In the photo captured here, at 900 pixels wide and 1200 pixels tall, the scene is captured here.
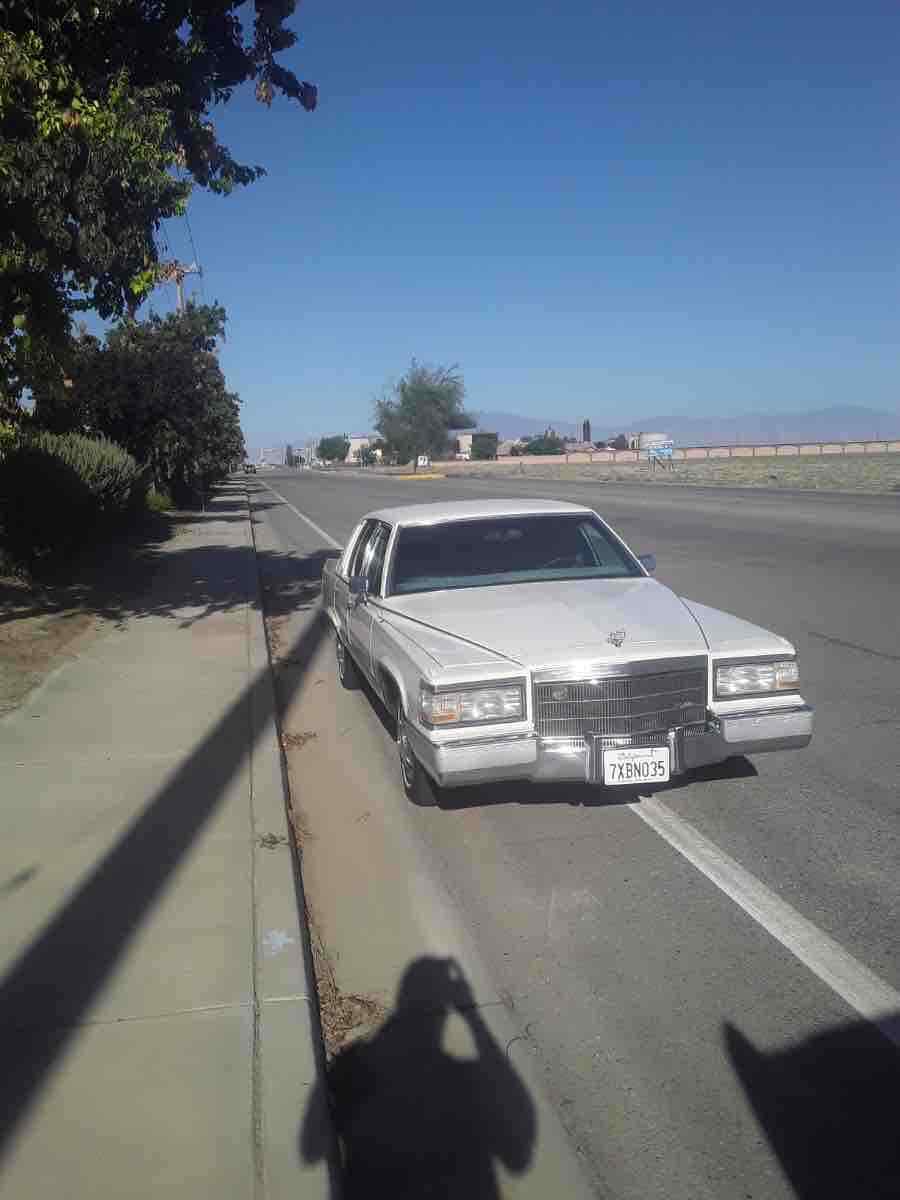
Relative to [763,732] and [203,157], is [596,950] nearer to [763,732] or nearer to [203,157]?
[763,732]

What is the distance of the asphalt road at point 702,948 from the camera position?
2990mm

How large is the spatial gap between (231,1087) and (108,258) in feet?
22.7

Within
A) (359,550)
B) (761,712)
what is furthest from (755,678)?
(359,550)

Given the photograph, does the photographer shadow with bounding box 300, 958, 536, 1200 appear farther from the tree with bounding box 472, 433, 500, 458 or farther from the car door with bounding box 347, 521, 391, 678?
the tree with bounding box 472, 433, 500, 458

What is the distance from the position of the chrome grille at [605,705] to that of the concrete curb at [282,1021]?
1.35 meters

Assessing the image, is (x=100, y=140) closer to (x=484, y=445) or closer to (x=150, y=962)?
(x=150, y=962)

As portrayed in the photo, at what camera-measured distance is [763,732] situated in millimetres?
5062

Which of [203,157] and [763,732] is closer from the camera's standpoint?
[763,732]

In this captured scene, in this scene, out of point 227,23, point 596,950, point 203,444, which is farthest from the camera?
point 203,444

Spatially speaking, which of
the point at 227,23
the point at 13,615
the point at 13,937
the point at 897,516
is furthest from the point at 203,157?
the point at 897,516

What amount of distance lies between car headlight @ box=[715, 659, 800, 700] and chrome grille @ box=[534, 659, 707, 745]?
32 centimetres

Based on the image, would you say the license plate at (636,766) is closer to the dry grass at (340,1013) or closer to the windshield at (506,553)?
the dry grass at (340,1013)

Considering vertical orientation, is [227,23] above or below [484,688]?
above

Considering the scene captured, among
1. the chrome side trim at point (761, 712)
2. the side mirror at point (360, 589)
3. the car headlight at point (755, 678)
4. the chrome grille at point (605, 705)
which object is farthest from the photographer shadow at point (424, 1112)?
the side mirror at point (360, 589)
